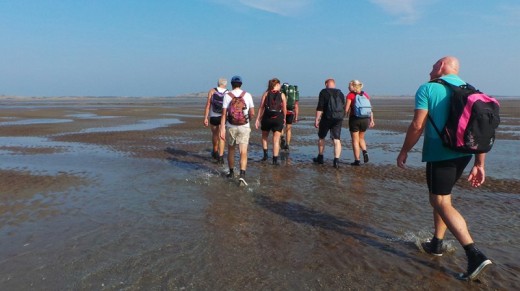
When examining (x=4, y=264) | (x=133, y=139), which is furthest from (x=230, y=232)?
(x=133, y=139)

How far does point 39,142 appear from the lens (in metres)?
13.1

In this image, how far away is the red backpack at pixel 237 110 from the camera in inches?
287

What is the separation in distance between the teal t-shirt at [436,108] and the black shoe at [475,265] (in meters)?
0.89

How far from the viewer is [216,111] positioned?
29.9 ft

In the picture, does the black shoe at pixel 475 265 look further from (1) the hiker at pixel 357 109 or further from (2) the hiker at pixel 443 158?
(1) the hiker at pixel 357 109

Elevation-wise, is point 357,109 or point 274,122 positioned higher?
point 357,109

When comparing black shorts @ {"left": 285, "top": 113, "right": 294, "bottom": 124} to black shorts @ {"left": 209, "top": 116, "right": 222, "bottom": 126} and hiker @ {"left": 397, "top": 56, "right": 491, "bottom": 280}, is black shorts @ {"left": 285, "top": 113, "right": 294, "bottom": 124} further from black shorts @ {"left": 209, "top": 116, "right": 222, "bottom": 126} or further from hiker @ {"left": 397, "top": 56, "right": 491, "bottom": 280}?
hiker @ {"left": 397, "top": 56, "right": 491, "bottom": 280}

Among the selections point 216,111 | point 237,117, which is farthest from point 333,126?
point 216,111

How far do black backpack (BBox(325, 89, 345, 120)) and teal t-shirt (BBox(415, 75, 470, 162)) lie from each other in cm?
510

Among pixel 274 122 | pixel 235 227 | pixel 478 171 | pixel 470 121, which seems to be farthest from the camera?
pixel 274 122

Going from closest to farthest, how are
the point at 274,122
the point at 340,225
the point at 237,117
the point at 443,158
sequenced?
the point at 443,158, the point at 340,225, the point at 237,117, the point at 274,122

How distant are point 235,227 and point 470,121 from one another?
2.83m

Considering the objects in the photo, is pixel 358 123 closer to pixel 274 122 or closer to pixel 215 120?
pixel 274 122

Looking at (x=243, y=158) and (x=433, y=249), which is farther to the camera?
(x=243, y=158)
